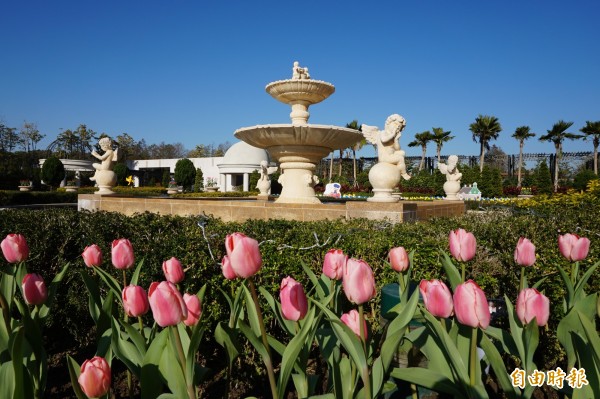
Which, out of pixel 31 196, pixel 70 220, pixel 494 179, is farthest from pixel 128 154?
pixel 70 220

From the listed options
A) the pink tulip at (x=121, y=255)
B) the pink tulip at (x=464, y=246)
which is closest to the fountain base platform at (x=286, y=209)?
the pink tulip at (x=121, y=255)

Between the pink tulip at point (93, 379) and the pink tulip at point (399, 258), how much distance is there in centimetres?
127

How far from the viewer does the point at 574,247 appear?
6.98 feet

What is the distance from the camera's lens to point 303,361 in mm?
1701

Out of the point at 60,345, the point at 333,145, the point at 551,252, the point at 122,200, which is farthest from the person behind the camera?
the point at 122,200

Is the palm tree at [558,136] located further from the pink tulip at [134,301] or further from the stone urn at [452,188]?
the pink tulip at [134,301]

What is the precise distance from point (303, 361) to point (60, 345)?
298cm

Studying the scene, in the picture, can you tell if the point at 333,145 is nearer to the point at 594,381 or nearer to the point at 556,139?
the point at 594,381

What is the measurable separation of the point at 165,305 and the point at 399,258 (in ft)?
3.61

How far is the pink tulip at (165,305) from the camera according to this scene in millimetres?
1324

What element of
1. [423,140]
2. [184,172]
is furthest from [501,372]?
[423,140]

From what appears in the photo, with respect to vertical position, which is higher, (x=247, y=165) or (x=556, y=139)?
(x=556, y=139)

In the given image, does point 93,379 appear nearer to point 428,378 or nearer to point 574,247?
point 428,378

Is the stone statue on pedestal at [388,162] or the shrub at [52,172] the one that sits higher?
the shrub at [52,172]
